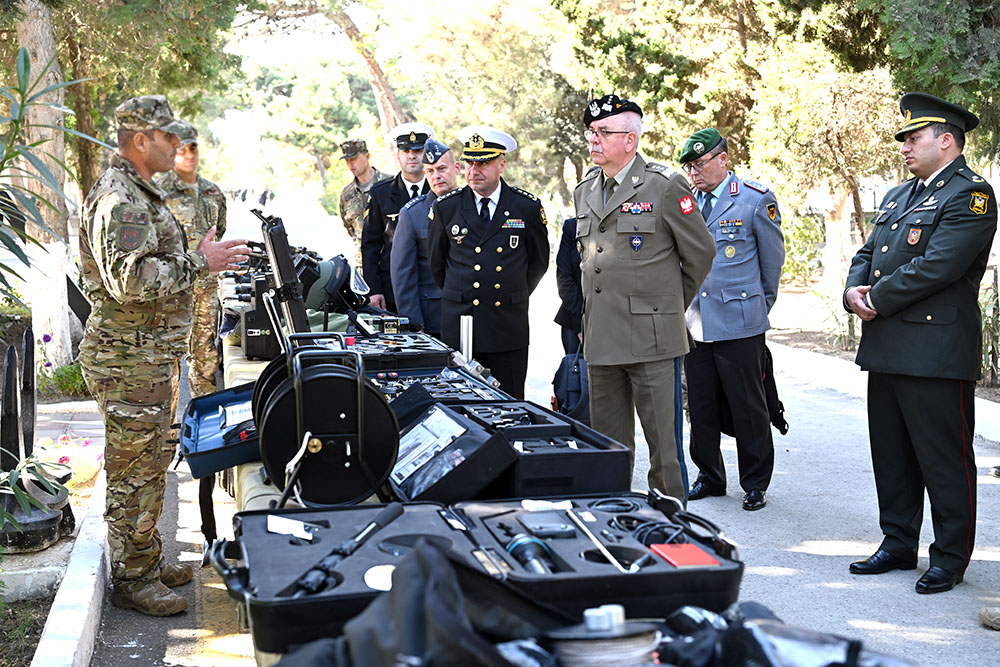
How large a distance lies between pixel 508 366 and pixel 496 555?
11.9ft

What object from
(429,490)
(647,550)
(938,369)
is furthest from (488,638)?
(938,369)

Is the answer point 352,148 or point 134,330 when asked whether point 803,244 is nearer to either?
point 352,148

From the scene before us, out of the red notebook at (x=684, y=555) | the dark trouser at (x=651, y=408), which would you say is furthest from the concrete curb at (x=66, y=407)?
the red notebook at (x=684, y=555)

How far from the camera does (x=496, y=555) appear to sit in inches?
93.0

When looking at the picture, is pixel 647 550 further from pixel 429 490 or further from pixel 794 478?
pixel 794 478

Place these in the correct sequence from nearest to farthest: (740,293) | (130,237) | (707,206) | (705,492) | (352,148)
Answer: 1. (130,237)
2. (740,293)
3. (707,206)
4. (705,492)
5. (352,148)

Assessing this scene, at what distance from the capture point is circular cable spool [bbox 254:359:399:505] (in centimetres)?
299

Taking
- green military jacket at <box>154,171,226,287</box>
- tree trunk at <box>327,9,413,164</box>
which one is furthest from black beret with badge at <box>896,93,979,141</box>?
tree trunk at <box>327,9,413,164</box>

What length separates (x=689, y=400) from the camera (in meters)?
6.15

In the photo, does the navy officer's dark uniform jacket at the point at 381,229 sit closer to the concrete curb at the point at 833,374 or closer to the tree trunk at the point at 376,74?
the concrete curb at the point at 833,374

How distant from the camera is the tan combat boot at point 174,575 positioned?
4.91 metres

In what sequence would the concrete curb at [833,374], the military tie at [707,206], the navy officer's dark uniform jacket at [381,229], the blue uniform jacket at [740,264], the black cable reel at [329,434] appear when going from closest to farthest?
the black cable reel at [329,434] < the blue uniform jacket at [740,264] < the military tie at [707,206] < the navy officer's dark uniform jacket at [381,229] < the concrete curb at [833,374]

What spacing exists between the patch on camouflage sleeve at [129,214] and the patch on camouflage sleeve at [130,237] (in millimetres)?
21

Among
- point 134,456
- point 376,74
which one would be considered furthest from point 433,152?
point 376,74
